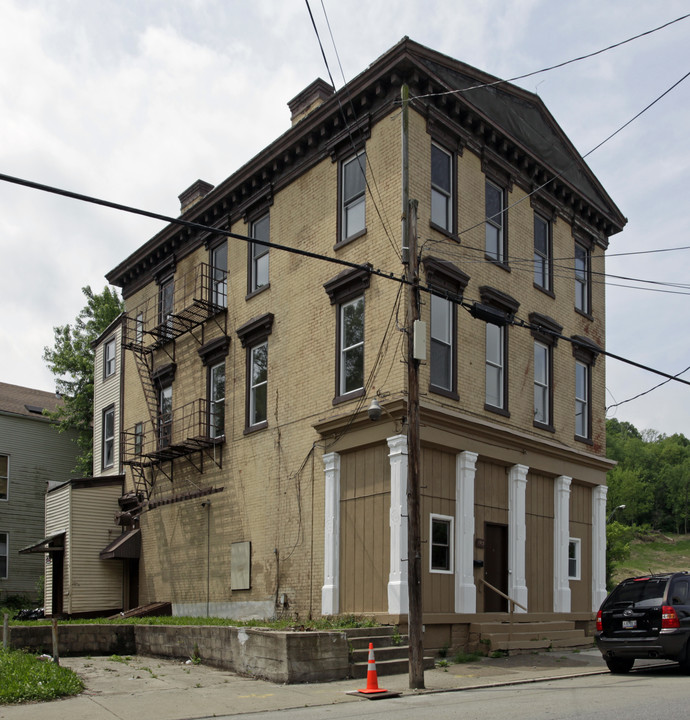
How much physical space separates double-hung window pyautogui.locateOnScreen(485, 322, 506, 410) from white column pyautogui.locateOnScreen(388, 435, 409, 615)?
3.68 metres

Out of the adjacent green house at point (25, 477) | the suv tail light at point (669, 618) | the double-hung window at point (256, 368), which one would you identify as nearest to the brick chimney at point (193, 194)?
the double-hung window at point (256, 368)

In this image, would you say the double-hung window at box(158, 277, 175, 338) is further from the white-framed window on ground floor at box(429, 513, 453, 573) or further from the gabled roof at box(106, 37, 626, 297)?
the white-framed window on ground floor at box(429, 513, 453, 573)

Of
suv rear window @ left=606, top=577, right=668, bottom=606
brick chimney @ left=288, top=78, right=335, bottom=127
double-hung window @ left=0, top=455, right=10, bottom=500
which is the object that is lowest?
suv rear window @ left=606, top=577, right=668, bottom=606

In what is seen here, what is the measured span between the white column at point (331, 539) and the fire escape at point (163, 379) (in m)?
4.96

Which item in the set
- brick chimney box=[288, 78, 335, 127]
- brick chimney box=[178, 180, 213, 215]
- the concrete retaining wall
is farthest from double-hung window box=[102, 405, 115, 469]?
brick chimney box=[288, 78, 335, 127]

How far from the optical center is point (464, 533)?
18031 mm

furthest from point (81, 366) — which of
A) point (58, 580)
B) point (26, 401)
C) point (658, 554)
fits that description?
point (658, 554)

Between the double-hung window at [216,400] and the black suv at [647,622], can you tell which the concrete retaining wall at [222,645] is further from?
the double-hung window at [216,400]

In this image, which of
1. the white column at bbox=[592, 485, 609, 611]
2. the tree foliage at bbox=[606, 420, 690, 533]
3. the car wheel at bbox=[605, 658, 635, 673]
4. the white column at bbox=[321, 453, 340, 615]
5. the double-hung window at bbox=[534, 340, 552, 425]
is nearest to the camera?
the car wheel at bbox=[605, 658, 635, 673]

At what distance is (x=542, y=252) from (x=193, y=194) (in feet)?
38.3

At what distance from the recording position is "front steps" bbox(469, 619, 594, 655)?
17500 mm

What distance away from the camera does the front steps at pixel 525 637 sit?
57.4 ft

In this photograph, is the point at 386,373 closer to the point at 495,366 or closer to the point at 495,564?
the point at 495,366

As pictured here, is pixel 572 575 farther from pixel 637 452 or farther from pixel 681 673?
pixel 637 452
